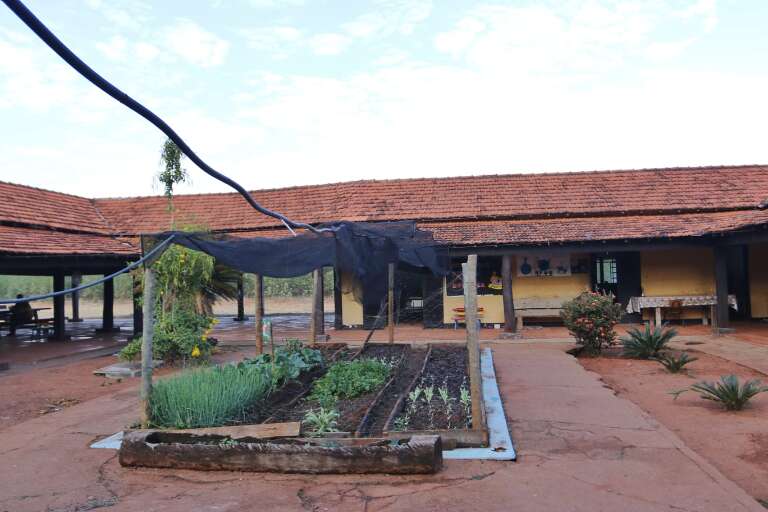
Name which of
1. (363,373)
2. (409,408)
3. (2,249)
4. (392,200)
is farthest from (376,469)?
(392,200)

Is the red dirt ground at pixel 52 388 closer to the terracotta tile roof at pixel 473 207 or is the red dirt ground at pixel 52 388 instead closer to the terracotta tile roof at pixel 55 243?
the terracotta tile roof at pixel 55 243

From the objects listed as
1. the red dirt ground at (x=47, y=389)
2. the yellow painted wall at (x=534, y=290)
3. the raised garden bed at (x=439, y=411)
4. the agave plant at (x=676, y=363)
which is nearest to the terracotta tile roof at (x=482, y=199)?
the yellow painted wall at (x=534, y=290)

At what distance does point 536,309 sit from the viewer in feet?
47.6

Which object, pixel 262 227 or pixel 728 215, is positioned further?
pixel 262 227

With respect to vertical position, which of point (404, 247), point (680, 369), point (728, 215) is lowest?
point (680, 369)

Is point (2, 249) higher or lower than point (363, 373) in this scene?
higher

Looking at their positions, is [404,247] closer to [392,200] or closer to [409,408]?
[409,408]

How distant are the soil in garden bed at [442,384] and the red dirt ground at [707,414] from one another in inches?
82.1

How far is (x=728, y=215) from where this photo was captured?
14062 millimetres

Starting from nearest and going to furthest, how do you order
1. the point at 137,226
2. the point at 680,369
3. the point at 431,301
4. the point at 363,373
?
1. the point at 363,373
2. the point at 680,369
3. the point at 431,301
4. the point at 137,226

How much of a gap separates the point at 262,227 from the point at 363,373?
32.5ft

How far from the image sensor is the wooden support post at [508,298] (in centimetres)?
1351

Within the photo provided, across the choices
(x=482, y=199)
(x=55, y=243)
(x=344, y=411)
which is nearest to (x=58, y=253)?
(x=55, y=243)

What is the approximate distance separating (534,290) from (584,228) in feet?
7.44
